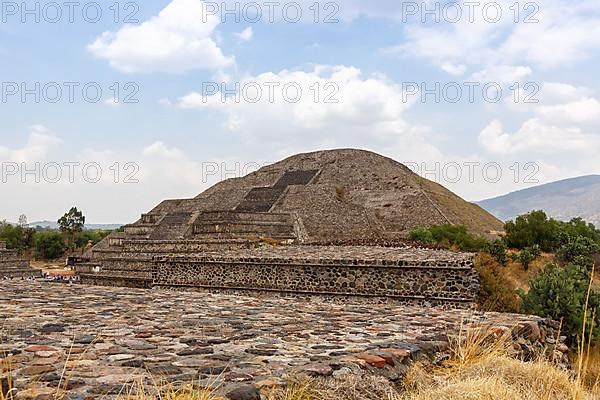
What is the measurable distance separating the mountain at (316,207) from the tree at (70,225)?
6.82 metres

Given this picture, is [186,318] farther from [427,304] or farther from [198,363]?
[427,304]

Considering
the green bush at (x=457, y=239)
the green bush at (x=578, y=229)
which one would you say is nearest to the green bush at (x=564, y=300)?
the green bush at (x=457, y=239)

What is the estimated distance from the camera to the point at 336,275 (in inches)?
441

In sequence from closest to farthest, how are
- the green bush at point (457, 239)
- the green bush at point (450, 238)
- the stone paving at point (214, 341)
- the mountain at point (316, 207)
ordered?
the stone paving at point (214, 341) → the green bush at point (457, 239) → the green bush at point (450, 238) → the mountain at point (316, 207)

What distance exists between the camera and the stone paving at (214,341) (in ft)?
10.4

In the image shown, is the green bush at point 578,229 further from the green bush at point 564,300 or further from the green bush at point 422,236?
the green bush at point 564,300

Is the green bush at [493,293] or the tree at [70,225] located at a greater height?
the tree at [70,225]

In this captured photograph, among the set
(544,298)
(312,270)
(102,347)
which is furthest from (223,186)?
(102,347)

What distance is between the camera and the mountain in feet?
86.1

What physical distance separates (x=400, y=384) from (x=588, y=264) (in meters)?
17.9

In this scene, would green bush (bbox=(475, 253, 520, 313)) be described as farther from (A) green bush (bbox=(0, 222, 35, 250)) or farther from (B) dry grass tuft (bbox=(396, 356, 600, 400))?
(A) green bush (bbox=(0, 222, 35, 250))

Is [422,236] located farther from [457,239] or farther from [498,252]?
[498,252]

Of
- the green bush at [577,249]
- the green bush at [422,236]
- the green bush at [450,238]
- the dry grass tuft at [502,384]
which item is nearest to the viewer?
the dry grass tuft at [502,384]

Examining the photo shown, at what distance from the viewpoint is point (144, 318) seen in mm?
5707
